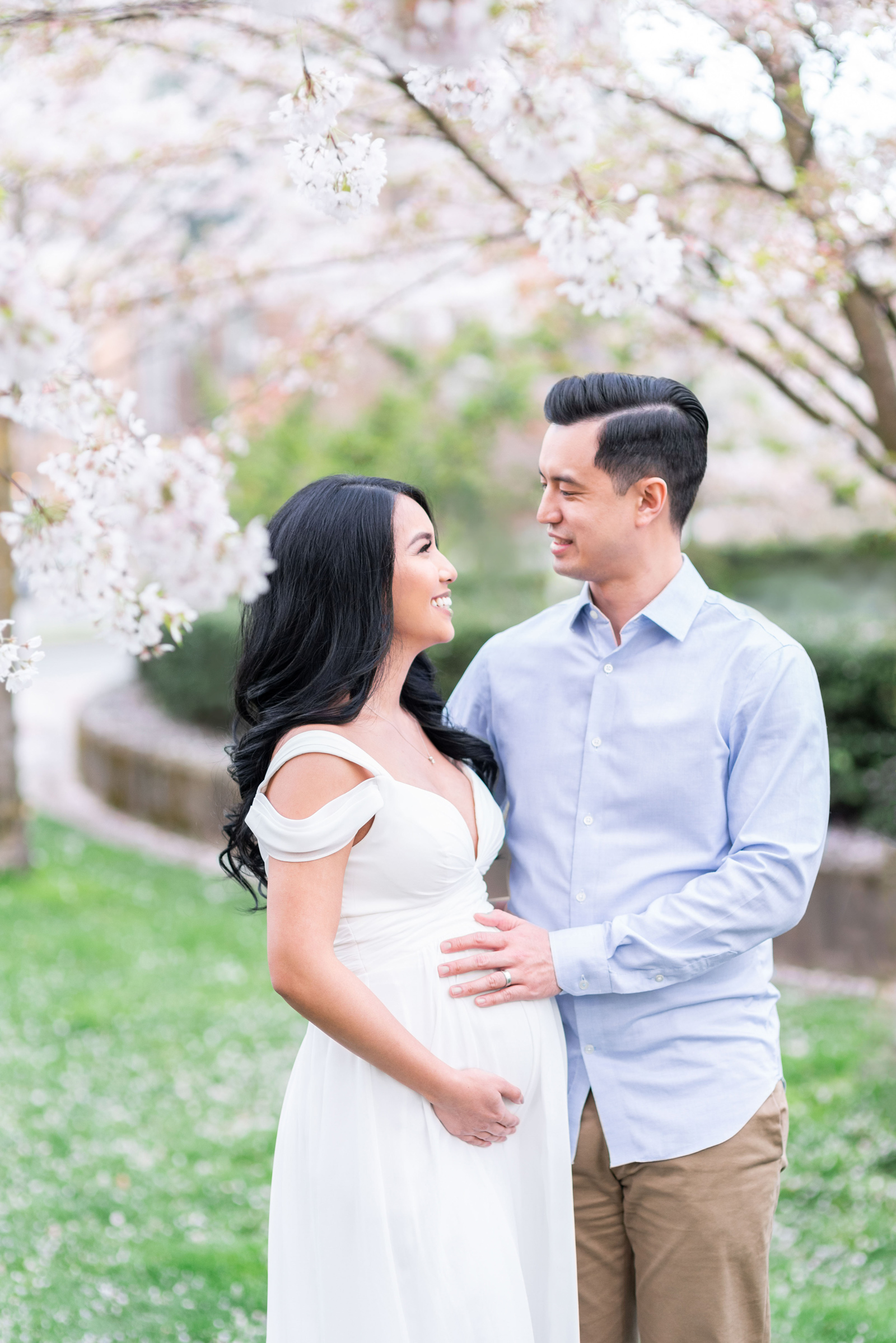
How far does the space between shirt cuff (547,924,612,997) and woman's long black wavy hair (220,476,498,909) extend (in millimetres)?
483

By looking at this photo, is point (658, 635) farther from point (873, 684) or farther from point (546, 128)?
point (873, 684)

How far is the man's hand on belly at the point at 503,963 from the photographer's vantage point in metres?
1.85

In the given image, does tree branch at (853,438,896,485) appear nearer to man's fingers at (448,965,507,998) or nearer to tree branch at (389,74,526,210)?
tree branch at (389,74,526,210)

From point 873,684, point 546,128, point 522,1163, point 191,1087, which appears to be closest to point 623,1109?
point 522,1163

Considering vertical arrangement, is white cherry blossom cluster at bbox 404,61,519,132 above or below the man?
above

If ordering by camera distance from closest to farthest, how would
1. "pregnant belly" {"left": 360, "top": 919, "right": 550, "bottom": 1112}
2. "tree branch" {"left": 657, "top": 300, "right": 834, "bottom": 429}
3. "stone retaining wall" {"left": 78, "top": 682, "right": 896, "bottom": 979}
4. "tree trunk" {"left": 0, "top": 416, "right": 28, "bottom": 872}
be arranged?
"pregnant belly" {"left": 360, "top": 919, "right": 550, "bottom": 1112}, "tree branch" {"left": 657, "top": 300, "right": 834, "bottom": 429}, "stone retaining wall" {"left": 78, "top": 682, "right": 896, "bottom": 979}, "tree trunk" {"left": 0, "top": 416, "right": 28, "bottom": 872}

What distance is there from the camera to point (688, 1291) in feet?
6.27

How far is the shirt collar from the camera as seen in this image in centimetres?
202

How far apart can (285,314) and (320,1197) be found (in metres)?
17.9

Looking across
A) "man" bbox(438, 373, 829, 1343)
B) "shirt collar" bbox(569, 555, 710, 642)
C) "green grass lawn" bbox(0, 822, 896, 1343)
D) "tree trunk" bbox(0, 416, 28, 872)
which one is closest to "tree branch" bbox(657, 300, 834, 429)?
"man" bbox(438, 373, 829, 1343)

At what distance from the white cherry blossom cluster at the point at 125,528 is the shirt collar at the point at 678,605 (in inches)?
27.7

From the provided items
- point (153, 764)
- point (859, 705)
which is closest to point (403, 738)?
point (859, 705)

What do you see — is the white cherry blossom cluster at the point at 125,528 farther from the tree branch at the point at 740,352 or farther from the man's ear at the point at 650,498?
the tree branch at the point at 740,352

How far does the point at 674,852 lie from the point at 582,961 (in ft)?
0.76
